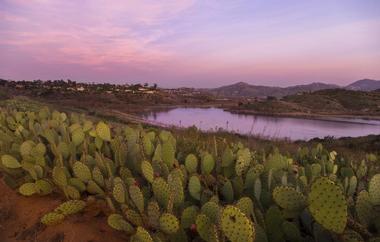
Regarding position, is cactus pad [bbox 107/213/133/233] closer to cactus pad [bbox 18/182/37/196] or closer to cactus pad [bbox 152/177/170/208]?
cactus pad [bbox 152/177/170/208]

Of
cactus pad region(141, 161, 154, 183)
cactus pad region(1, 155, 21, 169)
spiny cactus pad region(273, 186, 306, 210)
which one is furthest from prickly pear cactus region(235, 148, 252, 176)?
cactus pad region(1, 155, 21, 169)

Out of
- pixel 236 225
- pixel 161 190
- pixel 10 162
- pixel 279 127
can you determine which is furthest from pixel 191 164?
pixel 279 127

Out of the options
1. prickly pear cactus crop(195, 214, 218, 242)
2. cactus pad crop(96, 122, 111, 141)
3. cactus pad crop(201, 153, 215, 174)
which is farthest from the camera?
cactus pad crop(96, 122, 111, 141)

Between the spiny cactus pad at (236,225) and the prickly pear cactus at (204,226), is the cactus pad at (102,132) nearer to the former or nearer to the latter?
the prickly pear cactus at (204,226)

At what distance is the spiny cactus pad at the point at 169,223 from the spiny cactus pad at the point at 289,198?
622 mm

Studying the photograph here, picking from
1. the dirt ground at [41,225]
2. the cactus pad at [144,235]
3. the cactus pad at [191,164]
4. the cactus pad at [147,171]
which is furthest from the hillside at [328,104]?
the cactus pad at [144,235]

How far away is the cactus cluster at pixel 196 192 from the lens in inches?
84.7

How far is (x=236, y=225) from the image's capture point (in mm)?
2045

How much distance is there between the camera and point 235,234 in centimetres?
205

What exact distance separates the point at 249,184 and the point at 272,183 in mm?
189

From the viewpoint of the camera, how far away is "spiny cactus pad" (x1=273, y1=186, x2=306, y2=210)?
2486 millimetres

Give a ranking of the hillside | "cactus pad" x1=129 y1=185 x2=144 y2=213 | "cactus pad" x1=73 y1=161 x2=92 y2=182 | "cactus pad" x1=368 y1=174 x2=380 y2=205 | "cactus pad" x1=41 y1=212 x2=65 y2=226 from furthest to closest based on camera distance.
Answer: the hillside < "cactus pad" x1=73 y1=161 x2=92 y2=182 < "cactus pad" x1=41 y1=212 x2=65 y2=226 < "cactus pad" x1=129 y1=185 x2=144 y2=213 < "cactus pad" x1=368 y1=174 x2=380 y2=205

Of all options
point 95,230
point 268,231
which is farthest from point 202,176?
point 268,231

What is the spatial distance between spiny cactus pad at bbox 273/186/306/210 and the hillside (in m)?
56.9
